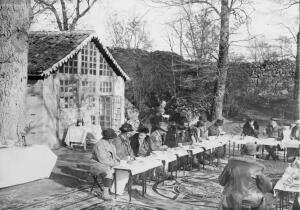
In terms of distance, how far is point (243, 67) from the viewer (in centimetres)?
2566

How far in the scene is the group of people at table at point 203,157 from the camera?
6.09 m

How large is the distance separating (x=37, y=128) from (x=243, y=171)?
37.0ft

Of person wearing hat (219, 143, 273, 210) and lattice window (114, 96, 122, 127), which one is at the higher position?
lattice window (114, 96, 122, 127)

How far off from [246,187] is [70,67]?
1250cm

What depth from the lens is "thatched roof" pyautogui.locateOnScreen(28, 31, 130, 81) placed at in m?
15.7

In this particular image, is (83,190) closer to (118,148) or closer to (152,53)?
(118,148)

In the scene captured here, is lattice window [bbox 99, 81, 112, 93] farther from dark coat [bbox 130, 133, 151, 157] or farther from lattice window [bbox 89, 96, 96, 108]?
dark coat [bbox 130, 133, 151, 157]

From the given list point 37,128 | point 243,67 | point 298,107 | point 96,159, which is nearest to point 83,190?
point 96,159

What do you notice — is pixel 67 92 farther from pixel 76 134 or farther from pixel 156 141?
pixel 156 141

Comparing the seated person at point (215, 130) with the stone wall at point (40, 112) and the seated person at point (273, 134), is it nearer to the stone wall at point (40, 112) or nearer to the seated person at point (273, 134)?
the seated person at point (273, 134)

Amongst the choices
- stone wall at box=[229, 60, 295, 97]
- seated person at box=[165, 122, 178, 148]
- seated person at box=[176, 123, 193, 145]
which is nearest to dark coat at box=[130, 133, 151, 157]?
seated person at box=[165, 122, 178, 148]

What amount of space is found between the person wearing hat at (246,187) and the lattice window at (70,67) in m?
11.9

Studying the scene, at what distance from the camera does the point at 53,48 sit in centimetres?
1684

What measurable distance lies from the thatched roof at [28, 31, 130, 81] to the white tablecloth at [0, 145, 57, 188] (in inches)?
318
